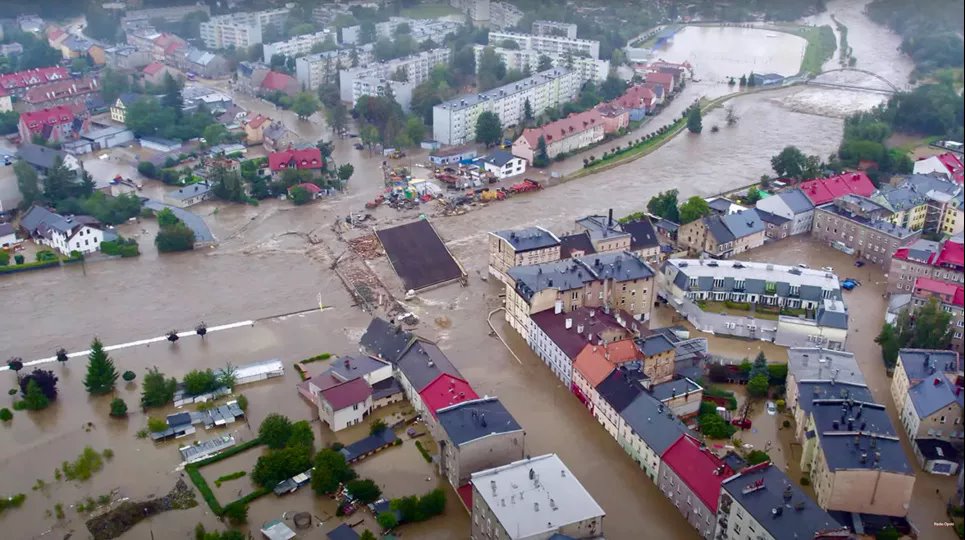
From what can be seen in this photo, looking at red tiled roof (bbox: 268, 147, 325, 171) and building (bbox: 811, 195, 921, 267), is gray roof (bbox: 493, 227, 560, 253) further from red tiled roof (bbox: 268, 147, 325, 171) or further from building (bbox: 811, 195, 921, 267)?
red tiled roof (bbox: 268, 147, 325, 171)

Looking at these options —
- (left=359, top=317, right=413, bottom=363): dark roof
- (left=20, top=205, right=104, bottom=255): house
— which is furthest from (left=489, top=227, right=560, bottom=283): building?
(left=20, top=205, right=104, bottom=255): house

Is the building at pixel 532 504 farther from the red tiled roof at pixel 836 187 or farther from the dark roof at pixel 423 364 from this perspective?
the red tiled roof at pixel 836 187

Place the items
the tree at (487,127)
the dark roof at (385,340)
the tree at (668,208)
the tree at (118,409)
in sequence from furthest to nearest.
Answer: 1. the tree at (487,127)
2. the tree at (668,208)
3. the dark roof at (385,340)
4. the tree at (118,409)

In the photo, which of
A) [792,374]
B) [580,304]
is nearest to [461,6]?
[580,304]

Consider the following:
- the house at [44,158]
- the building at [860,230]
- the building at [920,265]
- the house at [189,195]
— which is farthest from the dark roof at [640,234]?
the house at [44,158]

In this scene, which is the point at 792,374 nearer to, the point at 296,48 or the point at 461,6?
the point at 296,48

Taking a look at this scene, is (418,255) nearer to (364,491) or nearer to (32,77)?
(364,491)
